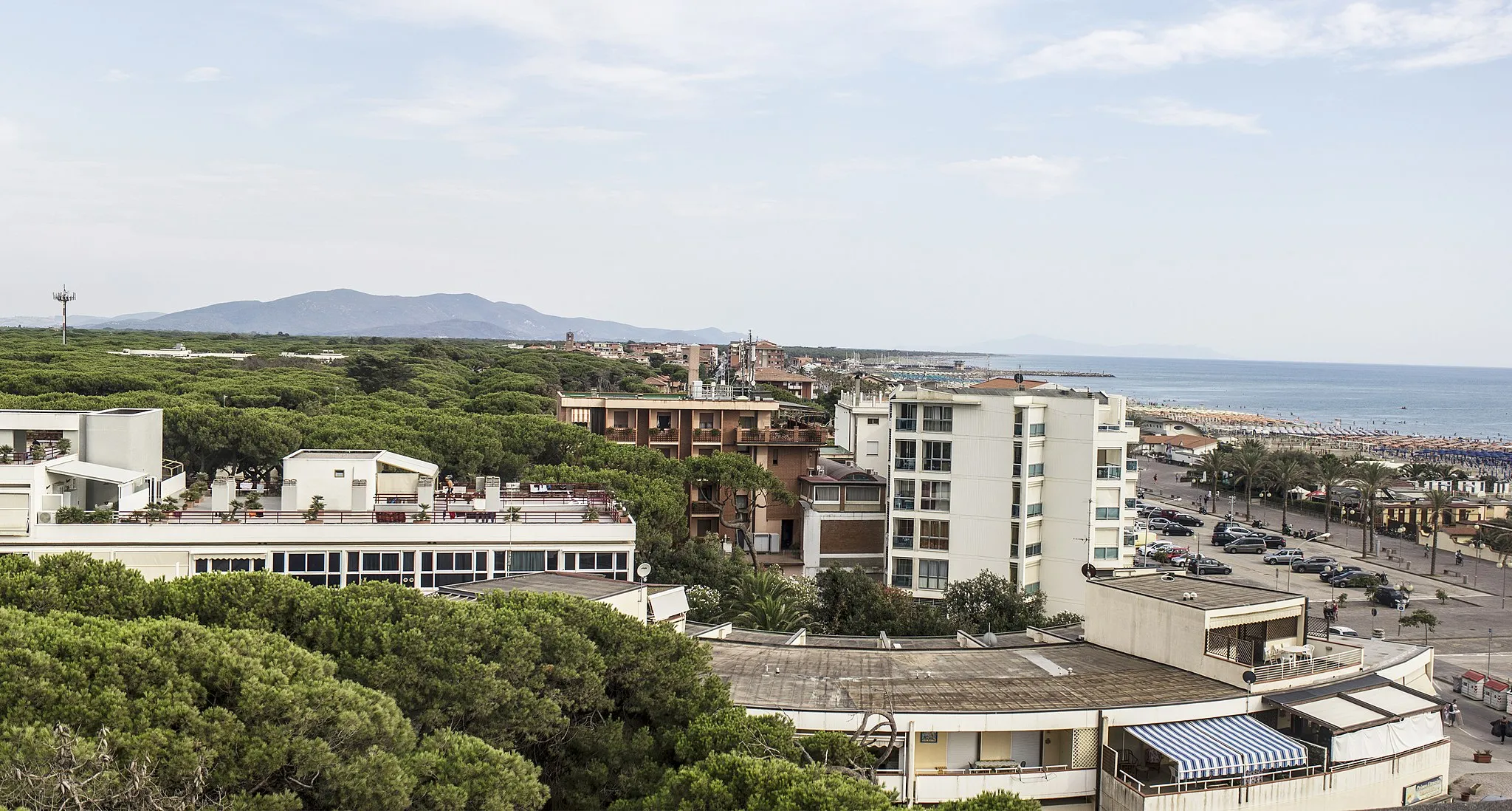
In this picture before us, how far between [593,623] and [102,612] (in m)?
8.15

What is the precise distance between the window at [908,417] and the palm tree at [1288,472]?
1612 inches

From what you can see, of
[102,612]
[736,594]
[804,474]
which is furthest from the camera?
[804,474]

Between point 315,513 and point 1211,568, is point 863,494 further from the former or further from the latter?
point 315,513

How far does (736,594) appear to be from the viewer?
32656 mm

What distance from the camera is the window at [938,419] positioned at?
43.1 metres

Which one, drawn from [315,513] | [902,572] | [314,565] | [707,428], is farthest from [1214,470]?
[314,565]

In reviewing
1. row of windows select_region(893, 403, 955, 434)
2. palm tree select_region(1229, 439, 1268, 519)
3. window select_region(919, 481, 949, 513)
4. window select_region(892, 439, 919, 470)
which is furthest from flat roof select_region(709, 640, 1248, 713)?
palm tree select_region(1229, 439, 1268, 519)

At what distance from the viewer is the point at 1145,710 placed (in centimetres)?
1975

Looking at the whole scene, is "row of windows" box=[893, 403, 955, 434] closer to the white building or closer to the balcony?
the balcony

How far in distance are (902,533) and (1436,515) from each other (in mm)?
36057

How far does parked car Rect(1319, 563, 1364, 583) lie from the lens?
185 feet

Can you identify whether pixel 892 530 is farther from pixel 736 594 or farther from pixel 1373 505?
pixel 1373 505

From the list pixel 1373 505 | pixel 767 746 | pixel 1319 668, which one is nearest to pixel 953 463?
pixel 1319 668

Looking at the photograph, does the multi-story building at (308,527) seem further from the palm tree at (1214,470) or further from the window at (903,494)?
the palm tree at (1214,470)
